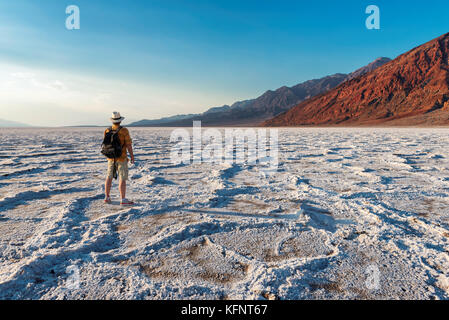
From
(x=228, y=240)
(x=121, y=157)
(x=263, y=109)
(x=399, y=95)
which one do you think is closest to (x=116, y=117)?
(x=121, y=157)

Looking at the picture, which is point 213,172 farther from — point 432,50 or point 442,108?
point 432,50

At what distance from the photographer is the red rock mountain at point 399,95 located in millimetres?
50594

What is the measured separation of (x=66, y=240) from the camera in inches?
85.0

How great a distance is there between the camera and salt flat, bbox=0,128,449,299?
62.9 inches

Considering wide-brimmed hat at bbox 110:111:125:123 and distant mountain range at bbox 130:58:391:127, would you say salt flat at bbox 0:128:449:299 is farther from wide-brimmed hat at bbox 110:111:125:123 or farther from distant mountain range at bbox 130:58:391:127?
distant mountain range at bbox 130:58:391:127

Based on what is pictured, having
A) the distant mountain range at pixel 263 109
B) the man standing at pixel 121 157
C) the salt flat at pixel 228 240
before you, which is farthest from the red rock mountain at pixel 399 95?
the man standing at pixel 121 157

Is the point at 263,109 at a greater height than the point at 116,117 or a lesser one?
greater

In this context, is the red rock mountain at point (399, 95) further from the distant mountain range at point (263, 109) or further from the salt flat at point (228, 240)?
the salt flat at point (228, 240)

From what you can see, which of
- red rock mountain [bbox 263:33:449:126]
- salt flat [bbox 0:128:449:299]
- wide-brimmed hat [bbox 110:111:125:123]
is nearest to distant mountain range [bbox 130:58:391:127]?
red rock mountain [bbox 263:33:449:126]

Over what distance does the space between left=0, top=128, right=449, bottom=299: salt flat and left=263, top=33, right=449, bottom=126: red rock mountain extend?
169 feet

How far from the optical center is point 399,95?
2308 inches

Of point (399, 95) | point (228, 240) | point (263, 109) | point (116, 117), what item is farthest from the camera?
point (263, 109)

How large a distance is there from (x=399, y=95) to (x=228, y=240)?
70826 millimetres

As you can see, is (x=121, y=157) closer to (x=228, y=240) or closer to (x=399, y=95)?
(x=228, y=240)
